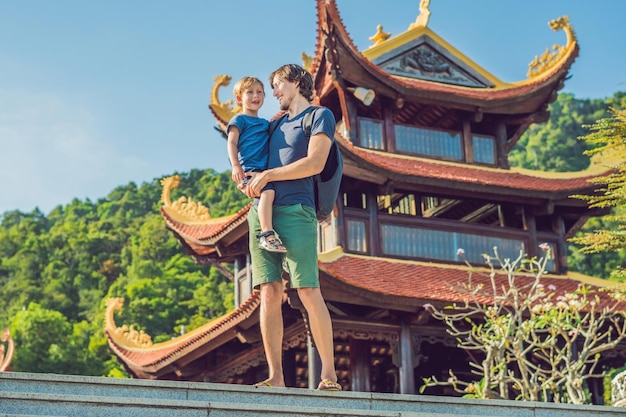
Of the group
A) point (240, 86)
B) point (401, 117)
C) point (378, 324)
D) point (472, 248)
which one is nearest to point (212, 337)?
point (378, 324)

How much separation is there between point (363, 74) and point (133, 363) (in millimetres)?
6713

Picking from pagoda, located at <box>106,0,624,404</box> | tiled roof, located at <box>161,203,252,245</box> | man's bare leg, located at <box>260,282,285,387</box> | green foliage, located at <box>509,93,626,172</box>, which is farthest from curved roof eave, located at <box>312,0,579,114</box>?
green foliage, located at <box>509,93,626,172</box>

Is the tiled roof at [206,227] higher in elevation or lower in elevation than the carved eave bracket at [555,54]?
lower

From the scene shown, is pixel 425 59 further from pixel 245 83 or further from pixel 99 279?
pixel 99 279

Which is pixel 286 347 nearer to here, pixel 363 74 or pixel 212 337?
pixel 212 337

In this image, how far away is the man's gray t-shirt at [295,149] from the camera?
6.68 m

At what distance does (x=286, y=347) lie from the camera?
615 inches

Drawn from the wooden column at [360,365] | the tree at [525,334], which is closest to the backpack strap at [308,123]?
the tree at [525,334]

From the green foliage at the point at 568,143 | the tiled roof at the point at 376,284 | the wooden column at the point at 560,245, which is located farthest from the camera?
the green foliage at the point at 568,143

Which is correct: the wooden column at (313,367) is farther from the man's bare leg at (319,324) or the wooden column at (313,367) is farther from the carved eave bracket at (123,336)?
the man's bare leg at (319,324)

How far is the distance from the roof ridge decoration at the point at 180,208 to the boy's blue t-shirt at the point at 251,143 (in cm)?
1307

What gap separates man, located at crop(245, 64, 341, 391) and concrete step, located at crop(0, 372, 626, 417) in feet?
1.20

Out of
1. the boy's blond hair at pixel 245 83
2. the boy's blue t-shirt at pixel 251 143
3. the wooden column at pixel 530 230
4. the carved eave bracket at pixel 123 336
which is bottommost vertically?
the boy's blue t-shirt at pixel 251 143

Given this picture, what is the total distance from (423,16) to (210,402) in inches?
640
